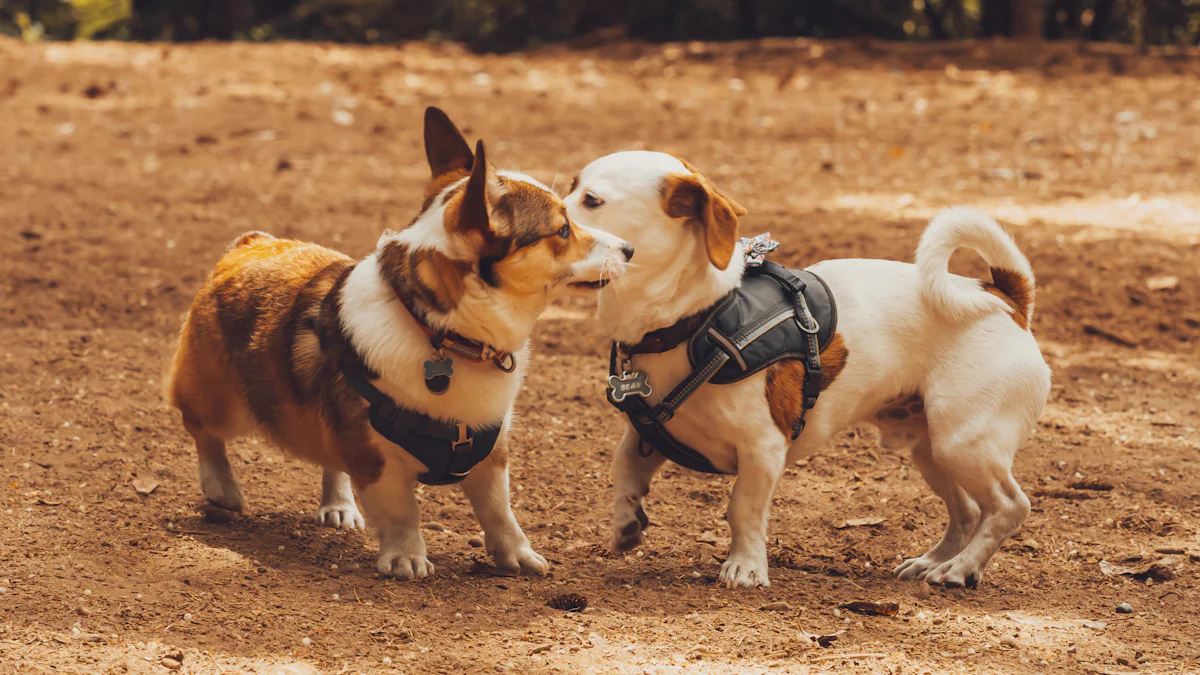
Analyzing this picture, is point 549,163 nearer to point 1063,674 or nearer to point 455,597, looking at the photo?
point 455,597

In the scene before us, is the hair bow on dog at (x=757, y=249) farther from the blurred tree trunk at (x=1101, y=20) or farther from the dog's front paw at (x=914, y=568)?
the blurred tree trunk at (x=1101, y=20)

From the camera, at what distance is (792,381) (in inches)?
159

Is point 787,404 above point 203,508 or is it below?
above

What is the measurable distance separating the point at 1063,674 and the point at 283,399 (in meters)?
2.54

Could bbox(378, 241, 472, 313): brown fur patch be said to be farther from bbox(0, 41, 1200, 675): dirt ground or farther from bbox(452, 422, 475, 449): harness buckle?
bbox(0, 41, 1200, 675): dirt ground

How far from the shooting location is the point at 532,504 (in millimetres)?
4957

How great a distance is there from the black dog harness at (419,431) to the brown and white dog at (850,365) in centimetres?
61

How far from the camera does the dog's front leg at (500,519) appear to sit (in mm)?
4105

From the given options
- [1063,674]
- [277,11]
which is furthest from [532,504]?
[277,11]

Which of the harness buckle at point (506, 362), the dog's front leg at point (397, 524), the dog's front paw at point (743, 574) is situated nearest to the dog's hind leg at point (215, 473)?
the dog's front leg at point (397, 524)

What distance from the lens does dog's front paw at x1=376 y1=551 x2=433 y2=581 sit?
4016 millimetres

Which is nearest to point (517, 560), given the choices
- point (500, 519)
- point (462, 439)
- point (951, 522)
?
point (500, 519)

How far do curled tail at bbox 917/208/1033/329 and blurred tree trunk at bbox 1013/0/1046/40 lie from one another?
1169 cm

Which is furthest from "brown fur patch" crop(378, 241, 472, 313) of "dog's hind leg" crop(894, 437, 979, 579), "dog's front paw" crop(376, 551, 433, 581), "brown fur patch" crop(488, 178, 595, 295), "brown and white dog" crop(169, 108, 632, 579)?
"dog's hind leg" crop(894, 437, 979, 579)
